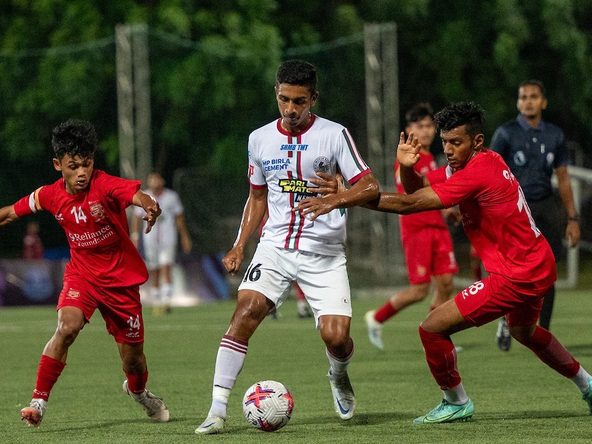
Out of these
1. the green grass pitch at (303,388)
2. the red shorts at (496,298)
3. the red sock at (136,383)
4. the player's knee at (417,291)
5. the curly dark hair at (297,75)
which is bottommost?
the green grass pitch at (303,388)

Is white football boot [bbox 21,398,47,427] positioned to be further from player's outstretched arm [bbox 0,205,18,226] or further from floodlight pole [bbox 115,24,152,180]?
floodlight pole [bbox 115,24,152,180]

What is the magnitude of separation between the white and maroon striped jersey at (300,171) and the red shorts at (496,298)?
855 mm

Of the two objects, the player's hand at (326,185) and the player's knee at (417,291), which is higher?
the player's hand at (326,185)

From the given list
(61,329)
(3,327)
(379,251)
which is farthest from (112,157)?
(61,329)

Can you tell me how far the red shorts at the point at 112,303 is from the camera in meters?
9.05

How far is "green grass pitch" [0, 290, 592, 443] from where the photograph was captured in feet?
27.6

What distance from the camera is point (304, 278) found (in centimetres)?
877

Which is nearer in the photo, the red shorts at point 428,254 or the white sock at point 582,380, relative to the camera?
the white sock at point 582,380

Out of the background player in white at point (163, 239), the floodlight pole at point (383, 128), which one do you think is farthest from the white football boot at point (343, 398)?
the floodlight pole at point (383, 128)

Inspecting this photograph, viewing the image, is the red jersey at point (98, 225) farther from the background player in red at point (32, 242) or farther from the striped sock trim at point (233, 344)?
the background player in red at point (32, 242)

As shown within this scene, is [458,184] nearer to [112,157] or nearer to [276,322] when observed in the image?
[276,322]

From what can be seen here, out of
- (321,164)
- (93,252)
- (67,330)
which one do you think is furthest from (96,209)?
(321,164)

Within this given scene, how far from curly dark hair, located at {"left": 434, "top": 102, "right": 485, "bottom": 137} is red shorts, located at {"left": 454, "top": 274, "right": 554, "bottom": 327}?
916 mm

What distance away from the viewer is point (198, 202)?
25.1 metres
